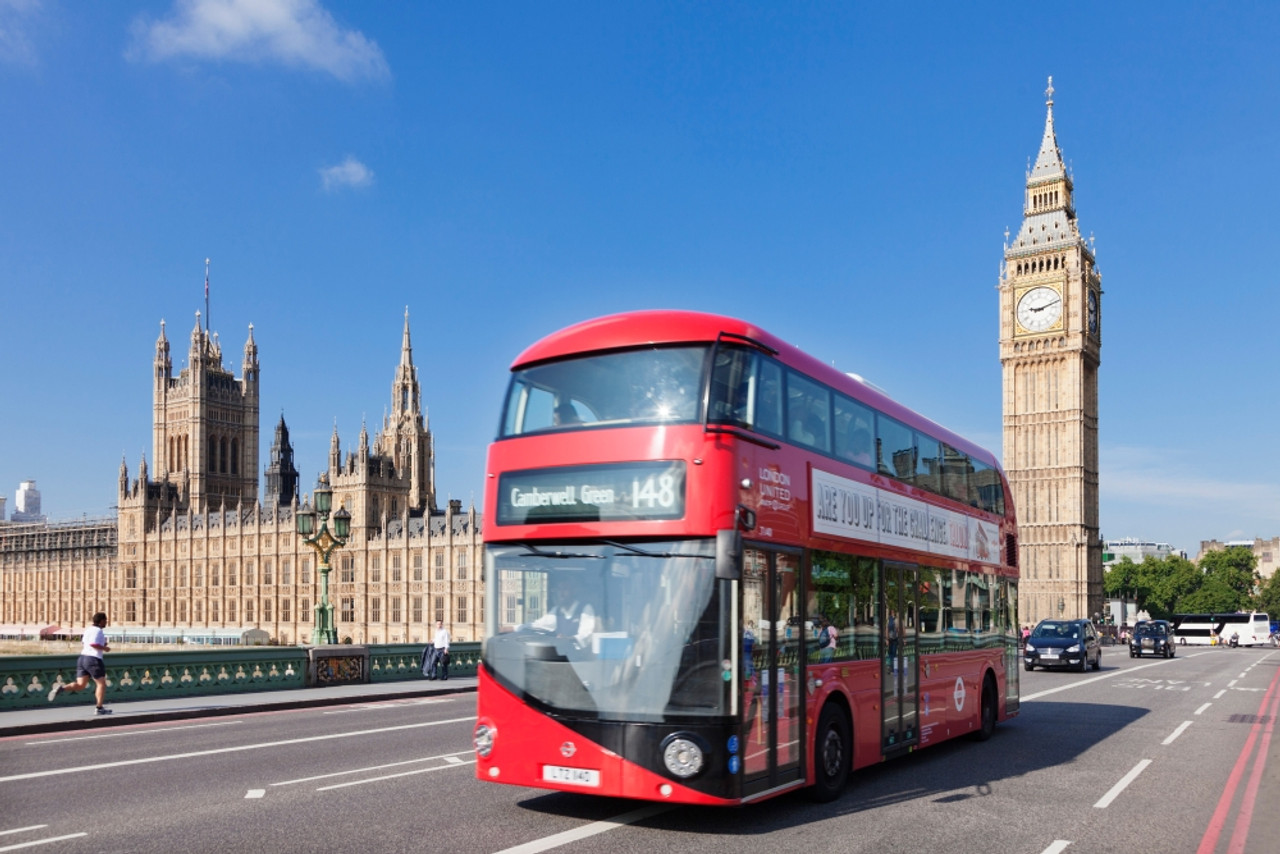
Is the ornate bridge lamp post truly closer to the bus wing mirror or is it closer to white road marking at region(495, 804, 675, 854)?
white road marking at region(495, 804, 675, 854)

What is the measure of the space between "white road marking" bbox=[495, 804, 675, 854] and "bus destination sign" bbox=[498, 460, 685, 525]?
2518 millimetres

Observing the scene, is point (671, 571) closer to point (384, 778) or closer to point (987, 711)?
point (384, 778)

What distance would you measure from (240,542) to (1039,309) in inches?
3209

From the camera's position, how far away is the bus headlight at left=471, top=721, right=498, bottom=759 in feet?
30.5

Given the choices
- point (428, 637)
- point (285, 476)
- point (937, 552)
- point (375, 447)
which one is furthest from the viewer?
point (285, 476)

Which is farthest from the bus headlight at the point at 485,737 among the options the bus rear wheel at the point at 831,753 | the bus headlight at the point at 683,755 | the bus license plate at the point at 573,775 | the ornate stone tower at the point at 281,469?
the ornate stone tower at the point at 281,469

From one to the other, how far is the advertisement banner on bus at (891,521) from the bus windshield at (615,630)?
2.19 m

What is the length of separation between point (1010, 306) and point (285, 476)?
307 feet

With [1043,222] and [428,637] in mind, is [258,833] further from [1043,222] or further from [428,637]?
[1043,222]

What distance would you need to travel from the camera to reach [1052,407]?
100875 mm

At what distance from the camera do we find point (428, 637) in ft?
301

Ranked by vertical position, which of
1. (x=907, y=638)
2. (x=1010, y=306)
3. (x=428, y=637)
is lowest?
(x=428, y=637)

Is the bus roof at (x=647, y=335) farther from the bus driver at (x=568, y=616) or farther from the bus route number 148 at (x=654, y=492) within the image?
the bus driver at (x=568, y=616)

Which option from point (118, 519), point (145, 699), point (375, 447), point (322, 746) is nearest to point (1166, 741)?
point (322, 746)
